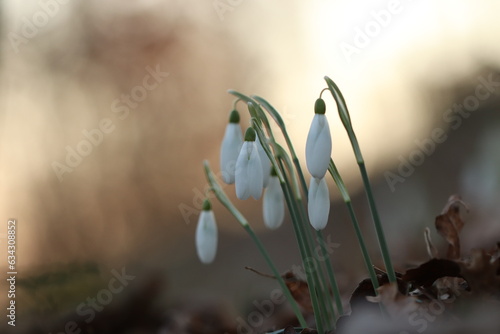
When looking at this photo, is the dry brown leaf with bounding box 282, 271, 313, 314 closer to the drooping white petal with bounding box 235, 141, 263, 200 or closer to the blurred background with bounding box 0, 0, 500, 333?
the drooping white petal with bounding box 235, 141, 263, 200

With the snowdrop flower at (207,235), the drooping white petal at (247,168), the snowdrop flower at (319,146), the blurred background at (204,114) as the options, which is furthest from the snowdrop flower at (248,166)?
the blurred background at (204,114)

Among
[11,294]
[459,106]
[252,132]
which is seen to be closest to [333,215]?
[459,106]

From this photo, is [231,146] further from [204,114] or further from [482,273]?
[204,114]

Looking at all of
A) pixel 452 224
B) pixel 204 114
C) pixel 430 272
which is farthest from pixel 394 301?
pixel 204 114

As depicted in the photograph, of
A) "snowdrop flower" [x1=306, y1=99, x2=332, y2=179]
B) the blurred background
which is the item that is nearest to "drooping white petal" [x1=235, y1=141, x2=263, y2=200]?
"snowdrop flower" [x1=306, y1=99, x2=332, y2=179]

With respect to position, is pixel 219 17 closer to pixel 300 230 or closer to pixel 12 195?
pixel 12 195

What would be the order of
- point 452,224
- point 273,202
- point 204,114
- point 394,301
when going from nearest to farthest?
point 394,301, point 452,224, point 273,202, point 204,114

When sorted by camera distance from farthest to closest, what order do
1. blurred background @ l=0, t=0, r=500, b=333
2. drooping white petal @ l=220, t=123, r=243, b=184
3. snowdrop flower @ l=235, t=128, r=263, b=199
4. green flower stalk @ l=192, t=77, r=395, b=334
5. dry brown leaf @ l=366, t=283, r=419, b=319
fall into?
blurred background @ l=0, t=0, r=500, b=333
drooping white petal @ l=220, t=123, r=243, b=184
snowdrop flower @ l=235, t=128, r=263, b=199
green flower stalk @ l=192, t=77, r=395, b=334
dry brown leaf @ l=366, t=283, r=419, b=319
